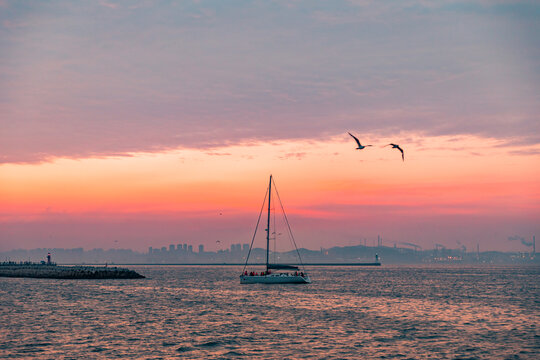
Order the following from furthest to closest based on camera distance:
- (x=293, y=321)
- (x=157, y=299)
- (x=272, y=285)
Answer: (x=272, y=285), (x=157, y=299), (x=293, y=321)

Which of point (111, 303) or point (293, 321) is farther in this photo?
point (111, 303)

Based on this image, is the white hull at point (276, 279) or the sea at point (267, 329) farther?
the white hull at point (276, 279)

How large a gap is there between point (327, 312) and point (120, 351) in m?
29.3

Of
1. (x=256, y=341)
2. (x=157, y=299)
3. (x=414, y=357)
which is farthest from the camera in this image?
(x=157, y=299)

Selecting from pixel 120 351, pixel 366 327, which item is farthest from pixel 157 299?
pixel 120 351

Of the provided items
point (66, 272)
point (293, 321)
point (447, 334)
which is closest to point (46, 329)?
point (293, 321)

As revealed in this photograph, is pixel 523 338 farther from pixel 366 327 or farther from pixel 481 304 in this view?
pixel 481 304

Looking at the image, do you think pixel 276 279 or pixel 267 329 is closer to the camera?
pixel 267 329

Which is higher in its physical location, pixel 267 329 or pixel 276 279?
pixel 267 329

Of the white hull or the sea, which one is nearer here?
the sea

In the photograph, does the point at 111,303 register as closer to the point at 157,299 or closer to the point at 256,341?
the point at 157,299

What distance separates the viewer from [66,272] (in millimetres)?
148500

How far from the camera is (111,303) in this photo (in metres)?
70.9

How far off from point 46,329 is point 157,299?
33274mm
